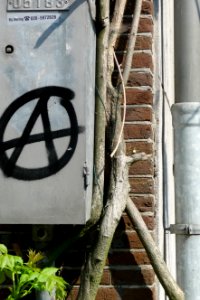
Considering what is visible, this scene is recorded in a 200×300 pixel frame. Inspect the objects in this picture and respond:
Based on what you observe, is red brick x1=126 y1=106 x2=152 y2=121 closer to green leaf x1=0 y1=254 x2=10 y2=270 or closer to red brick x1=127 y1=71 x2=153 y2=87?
red brick x1=127 y1=71 x2=153 y2=87

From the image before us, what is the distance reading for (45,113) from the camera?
3258mm

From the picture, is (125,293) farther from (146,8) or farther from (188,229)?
(146,8)

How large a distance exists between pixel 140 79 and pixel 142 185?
52 cm

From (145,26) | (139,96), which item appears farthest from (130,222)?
(145,26)

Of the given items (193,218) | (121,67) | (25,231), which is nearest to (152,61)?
(121,67)

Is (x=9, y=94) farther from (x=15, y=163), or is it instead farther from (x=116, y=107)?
(x=116, y=107)

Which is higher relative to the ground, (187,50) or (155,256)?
(187,50)

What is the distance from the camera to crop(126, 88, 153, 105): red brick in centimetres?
371

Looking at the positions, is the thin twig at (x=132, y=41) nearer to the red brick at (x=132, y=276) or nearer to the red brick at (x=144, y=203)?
the red brick at (x=144, y=203)

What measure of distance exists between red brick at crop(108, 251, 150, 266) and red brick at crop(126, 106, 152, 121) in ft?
2.11

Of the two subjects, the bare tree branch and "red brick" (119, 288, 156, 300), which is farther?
"red brick" (119, 288, 156, 300)

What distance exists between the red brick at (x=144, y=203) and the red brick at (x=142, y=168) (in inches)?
4.6

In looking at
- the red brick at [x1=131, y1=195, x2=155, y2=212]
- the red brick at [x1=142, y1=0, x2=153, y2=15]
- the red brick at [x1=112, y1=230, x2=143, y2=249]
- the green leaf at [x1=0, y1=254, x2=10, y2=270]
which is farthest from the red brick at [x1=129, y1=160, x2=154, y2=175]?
the green leaf at [x1=0, y1=254, x2=10, y2=270]

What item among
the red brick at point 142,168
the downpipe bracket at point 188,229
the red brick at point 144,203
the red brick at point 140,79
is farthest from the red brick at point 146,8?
the downpipe bracket at point 188,229
